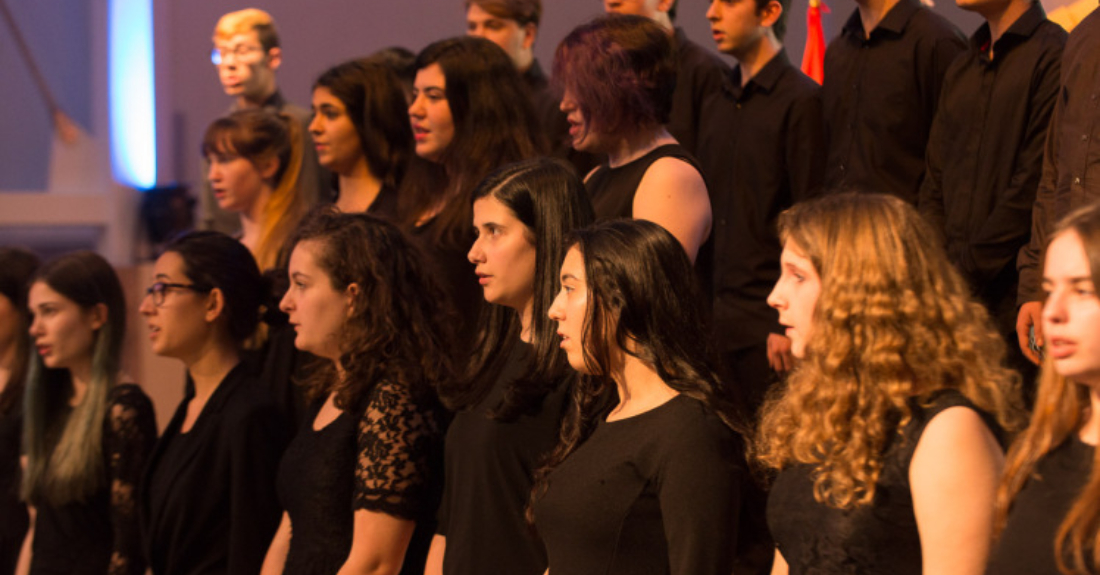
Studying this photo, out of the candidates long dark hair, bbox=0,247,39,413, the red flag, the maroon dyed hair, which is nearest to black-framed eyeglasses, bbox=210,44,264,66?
long dark hair, bbox=0,247,39,413

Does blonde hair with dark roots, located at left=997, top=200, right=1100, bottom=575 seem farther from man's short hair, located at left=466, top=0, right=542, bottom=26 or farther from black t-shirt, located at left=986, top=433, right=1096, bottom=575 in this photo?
man's short hair, located at left=466, top=0, right=542, bottom=26

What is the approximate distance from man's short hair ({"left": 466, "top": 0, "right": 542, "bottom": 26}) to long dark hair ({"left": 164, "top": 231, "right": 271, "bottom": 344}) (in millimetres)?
1240

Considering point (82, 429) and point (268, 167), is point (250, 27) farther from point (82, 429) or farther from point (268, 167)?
point (82, 429)

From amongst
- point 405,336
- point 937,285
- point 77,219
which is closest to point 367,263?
point 405,336

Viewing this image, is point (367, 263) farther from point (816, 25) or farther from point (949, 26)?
point (816, 25)

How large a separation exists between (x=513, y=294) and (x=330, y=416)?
0.59 metres

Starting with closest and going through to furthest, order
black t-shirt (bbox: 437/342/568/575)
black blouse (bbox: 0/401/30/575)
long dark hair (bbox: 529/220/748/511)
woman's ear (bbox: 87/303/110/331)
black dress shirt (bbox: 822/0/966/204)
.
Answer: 1. long dark hair (bbox: 529/220/748/511)
2. black t-shirt (bbox: 437/342/568/575)
3. black dress shirt (bbox: 822/0/966/204)
4. woman's ear (bbox: 87/303/110/331)
5. black blouse (bbox: 0/401/30/575)

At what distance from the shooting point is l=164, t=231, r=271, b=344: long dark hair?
3486 mm

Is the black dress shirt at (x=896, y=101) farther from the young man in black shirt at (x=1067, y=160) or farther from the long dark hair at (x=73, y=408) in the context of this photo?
the long dark hair at (x=73, y=408)

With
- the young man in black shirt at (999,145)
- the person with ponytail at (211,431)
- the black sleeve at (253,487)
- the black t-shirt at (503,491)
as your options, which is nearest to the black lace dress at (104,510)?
the person with ponytail at (211,431)

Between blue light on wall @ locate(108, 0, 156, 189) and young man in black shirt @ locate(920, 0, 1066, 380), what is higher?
blue light on wall @ locate(108, 0, 156, 189)

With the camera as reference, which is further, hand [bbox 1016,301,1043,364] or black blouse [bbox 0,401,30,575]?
black blouse [bbox 0,401,30,575]

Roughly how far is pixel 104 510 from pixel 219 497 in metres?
0.55

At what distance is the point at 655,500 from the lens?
2.11 metres
